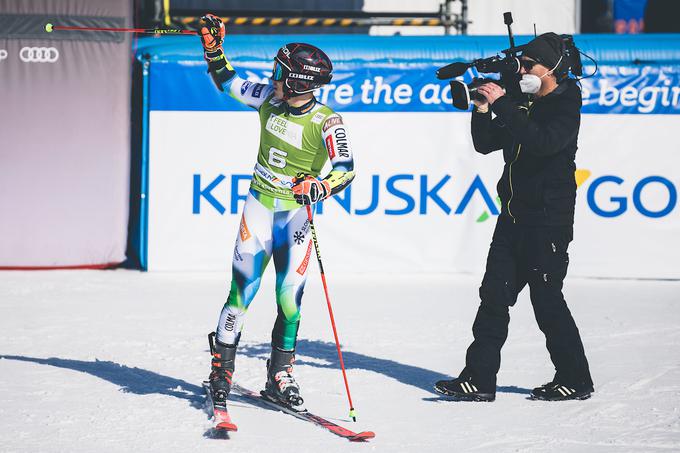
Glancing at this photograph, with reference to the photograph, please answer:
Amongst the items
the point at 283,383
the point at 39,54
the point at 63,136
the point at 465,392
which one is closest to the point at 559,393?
the point at 465,392

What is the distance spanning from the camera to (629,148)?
11.1 m

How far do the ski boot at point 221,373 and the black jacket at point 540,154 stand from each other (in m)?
1.88

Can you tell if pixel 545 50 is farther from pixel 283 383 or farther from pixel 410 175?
pixel 410 175

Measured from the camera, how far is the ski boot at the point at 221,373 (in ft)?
19.2

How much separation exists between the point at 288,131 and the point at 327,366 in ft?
6.29

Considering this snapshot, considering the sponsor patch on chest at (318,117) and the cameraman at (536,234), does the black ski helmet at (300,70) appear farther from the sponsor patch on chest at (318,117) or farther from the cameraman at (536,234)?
the cameraman at (536,234)

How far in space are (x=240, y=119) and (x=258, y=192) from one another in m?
5.03

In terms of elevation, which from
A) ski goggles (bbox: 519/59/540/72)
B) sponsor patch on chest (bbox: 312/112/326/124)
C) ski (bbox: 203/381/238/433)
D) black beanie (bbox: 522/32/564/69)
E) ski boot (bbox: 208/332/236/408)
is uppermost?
black beanie (bbox: 522/32/564/69)

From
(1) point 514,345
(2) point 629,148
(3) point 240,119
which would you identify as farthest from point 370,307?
(2) point 629,148

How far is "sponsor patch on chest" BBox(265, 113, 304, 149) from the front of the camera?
5.95 meters

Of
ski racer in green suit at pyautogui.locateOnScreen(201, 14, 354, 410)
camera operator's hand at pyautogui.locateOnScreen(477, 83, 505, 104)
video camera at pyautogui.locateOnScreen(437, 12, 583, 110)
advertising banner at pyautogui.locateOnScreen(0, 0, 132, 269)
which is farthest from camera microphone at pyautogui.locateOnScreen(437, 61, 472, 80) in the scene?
advertising banner at pyautogui.locateOnScreen(0, 0, 132, 269)

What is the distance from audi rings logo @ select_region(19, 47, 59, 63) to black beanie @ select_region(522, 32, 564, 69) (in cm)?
625

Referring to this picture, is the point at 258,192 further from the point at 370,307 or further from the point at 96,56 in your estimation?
the point at 96,56

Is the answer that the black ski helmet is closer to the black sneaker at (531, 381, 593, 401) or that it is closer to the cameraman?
the cameraman
